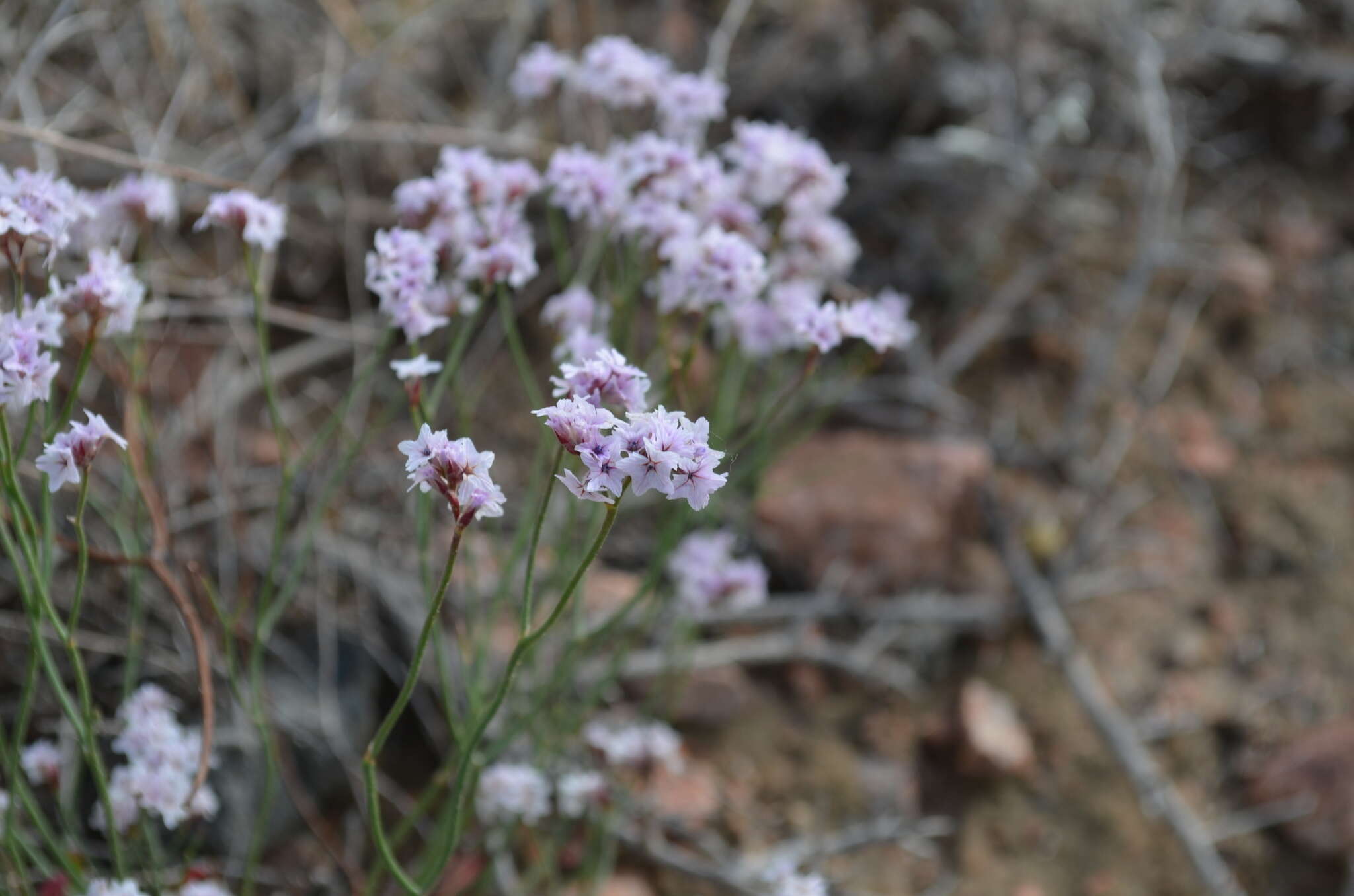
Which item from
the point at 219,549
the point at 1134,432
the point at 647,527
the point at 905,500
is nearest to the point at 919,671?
the point at 905,500

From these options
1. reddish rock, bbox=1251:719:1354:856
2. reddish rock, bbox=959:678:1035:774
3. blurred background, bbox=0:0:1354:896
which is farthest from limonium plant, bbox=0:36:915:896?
reddish rock, bbox=1251:719:1354:856

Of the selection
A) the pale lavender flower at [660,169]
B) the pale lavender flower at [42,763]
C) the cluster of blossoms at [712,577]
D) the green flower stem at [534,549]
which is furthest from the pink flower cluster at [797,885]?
the pale lavender flower at [42,763]

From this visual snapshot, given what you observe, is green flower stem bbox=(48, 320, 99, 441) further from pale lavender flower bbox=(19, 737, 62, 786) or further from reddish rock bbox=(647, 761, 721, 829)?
reddish rock bbox=(647, 761, 721, 829)

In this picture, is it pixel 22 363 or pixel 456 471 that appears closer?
pixel 456 471

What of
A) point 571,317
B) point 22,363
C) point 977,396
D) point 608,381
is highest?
point 977,396

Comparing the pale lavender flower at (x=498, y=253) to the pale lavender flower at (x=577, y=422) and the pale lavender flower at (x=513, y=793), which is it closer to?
the pale lavender flower at (x=577, y=422)

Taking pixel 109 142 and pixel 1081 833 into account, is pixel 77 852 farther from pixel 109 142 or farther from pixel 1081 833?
pixel 1081 833

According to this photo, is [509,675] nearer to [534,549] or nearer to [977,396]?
[534,549]

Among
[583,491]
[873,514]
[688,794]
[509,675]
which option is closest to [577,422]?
[583,491]
